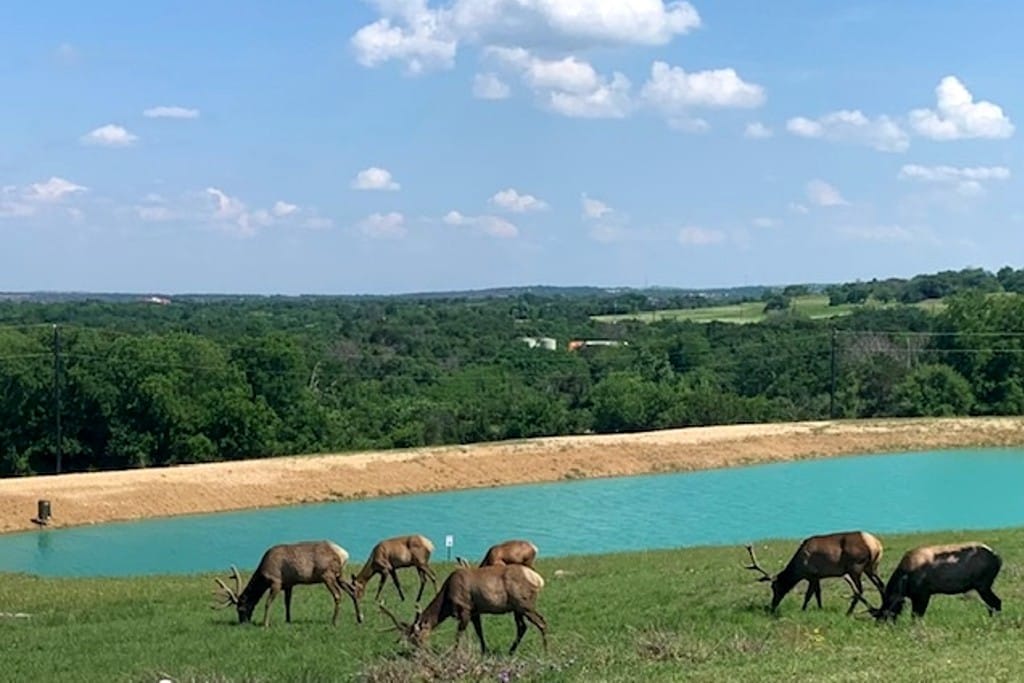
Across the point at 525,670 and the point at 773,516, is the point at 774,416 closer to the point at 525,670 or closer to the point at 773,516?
the point at 773,516

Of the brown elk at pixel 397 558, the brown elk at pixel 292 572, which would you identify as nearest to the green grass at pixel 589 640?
the brown elk at pixel 292 572

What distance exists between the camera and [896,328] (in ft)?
302

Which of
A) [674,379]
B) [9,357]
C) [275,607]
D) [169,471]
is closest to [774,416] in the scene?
[674,379]

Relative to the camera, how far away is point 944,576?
1401 centimetres

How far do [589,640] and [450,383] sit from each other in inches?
2557

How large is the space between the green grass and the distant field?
327 feet

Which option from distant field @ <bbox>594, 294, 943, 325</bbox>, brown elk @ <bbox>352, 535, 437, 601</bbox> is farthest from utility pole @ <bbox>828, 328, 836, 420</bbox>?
brown elk @ <bbox>352, 535, 437, 601</bbox>

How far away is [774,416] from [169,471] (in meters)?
36.5

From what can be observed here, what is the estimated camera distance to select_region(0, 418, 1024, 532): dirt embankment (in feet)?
142

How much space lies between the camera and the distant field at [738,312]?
121981mm

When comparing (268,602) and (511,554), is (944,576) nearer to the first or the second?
(511,554)

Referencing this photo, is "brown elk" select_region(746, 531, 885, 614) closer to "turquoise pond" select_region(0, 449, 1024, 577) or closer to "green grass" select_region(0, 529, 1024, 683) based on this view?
"green grass" select_region(0, 529, 1024, 683)

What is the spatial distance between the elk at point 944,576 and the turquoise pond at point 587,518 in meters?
17.0

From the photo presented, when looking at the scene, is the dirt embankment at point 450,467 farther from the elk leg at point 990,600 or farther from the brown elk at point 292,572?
the elk leg at point 990,600
